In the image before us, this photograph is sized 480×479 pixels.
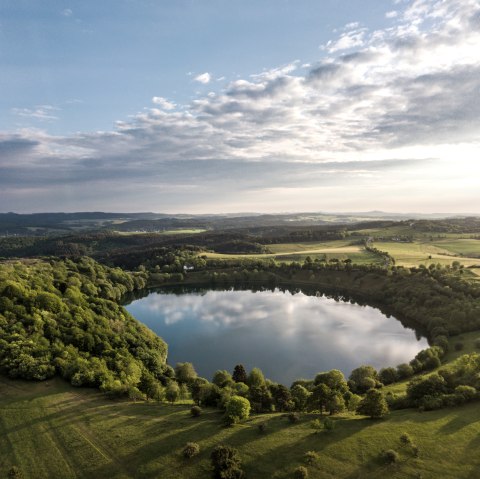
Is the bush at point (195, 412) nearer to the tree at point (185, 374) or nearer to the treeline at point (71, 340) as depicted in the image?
the treeline at point (71, 340)

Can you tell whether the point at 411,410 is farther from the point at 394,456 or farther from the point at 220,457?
the point at 220,457

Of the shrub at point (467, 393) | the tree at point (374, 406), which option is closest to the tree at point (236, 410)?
the tree at point (374, 406)

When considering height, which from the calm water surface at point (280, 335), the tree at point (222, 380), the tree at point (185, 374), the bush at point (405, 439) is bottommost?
the calm water surface at point (280, 335)

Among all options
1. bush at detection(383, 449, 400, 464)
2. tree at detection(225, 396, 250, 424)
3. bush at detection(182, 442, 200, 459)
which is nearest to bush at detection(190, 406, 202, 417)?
tree at detection(225, 396, 250, 424)

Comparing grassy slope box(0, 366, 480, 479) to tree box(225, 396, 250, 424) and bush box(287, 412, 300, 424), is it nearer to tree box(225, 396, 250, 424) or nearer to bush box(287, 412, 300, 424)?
bush box(287, 412, 300, 424)

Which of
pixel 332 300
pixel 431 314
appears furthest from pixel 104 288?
pixel 431 314

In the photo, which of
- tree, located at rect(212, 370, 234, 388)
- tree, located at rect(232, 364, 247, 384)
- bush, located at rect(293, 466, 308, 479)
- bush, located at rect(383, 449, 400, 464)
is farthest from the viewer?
tree, located at rect(232, 364, 247, 384)
